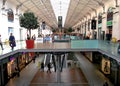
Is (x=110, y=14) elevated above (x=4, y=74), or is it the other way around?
(x=110, y=14)

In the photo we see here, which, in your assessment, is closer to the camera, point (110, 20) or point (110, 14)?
point (110, 20)

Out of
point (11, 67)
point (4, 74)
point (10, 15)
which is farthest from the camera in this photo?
point (10, 15)

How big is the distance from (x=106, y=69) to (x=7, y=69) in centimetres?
1355

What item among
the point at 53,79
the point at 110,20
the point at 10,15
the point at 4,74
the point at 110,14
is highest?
the point at 110,14

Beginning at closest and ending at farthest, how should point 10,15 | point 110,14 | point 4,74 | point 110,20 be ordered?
point 4,74 < point 10,15 < point 110,20 < point 110,14

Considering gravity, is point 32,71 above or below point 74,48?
below

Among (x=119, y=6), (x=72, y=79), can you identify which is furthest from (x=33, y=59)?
(x=119, y=6)

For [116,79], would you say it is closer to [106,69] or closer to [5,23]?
[106,69]

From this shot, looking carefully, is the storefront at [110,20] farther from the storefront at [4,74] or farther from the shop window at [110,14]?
the storefront at [4,74]

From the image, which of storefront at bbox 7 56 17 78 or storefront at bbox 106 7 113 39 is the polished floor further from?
storefront at bbox 106 7 113 39

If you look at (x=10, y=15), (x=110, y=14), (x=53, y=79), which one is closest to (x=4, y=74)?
(x=53, y=79)

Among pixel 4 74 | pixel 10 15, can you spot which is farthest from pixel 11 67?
pixel 10 15

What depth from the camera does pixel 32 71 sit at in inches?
1387

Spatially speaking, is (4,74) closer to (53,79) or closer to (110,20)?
(53,79)
